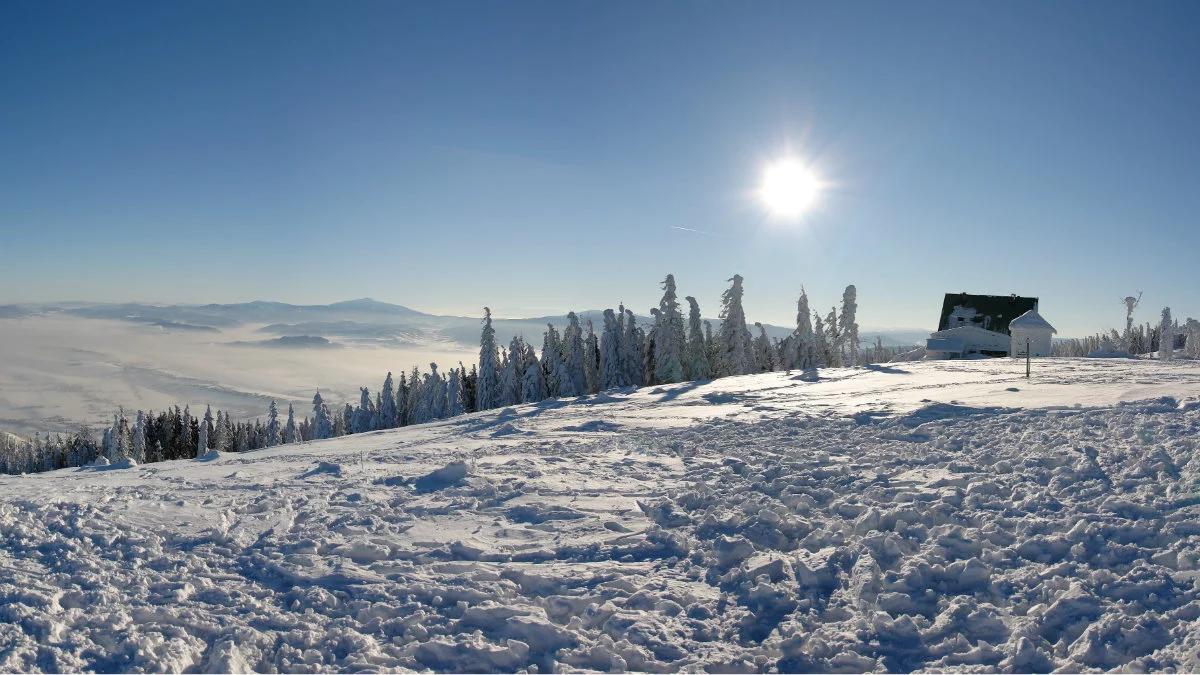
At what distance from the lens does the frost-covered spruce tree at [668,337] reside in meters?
52.3

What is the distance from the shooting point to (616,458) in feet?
46.8

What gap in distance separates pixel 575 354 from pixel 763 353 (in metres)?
31.8

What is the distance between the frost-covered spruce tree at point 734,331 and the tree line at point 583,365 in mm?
94

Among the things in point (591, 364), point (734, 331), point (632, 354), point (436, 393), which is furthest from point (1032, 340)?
point (436, 393)

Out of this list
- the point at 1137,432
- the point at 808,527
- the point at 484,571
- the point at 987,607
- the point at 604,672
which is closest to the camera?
the point at 604,672

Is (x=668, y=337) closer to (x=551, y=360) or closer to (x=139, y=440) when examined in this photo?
(x=551, y=360)

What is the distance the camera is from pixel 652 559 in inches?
318

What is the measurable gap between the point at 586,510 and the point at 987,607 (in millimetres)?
5860

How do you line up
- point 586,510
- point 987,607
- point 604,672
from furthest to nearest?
point 586,510, point 987,607, point 604,672

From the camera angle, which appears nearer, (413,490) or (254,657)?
(254,657)

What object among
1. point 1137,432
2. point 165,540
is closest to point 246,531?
point 165,540

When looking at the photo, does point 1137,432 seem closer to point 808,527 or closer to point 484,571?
point 808,527

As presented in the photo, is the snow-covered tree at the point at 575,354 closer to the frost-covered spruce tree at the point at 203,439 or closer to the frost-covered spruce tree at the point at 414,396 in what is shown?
the frost-covered spruce tree at the point at 414,396

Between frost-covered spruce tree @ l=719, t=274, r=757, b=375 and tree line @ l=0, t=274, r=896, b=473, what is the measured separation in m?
0.09
